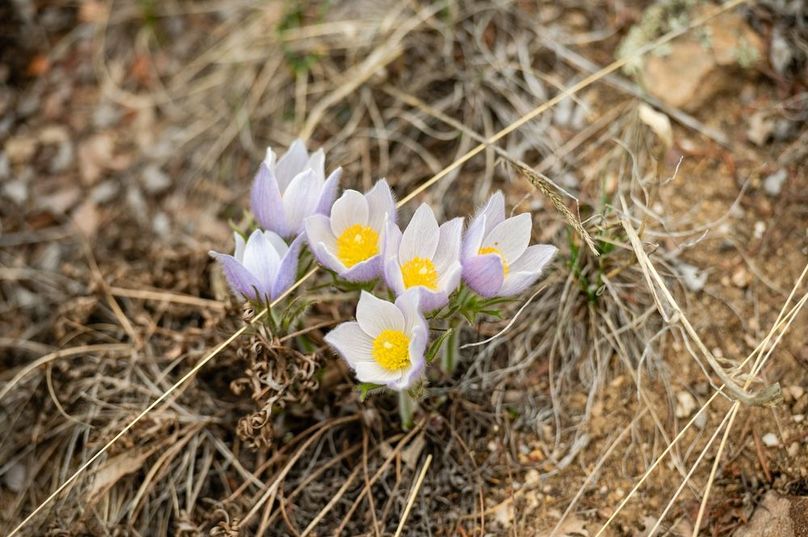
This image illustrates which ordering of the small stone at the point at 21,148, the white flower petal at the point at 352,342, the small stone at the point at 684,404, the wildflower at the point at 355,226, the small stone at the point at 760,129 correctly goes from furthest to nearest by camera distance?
the small stone at the point at 21,148, the small stone at the point at 760,129, the small stone at the point at 684,404, the wildflower at the point at 355,226, the white flower petal at the point at 352,342

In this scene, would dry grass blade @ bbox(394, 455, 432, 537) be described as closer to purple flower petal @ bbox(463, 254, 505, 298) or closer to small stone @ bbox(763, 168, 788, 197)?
purple flower petal @ bbox(463, 254, 505, 298)

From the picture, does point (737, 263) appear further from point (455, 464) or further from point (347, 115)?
point (347, 115)

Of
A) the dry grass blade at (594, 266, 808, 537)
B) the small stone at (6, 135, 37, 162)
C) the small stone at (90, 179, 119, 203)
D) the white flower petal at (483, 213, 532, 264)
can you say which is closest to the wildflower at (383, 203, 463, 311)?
the white flower petal at (483, 213, 532, 264)

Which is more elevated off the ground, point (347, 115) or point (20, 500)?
point (347, 115)

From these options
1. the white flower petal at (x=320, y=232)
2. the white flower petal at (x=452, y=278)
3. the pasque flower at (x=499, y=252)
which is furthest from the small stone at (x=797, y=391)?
the white flower petal at (x=320, y=232)

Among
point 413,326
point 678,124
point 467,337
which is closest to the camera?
point 413,326

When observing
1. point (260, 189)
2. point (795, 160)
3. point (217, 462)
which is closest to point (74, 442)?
point (217, 462)

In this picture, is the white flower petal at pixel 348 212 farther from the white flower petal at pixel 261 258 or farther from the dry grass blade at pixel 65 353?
the dry grass blade at pixel 65 353
